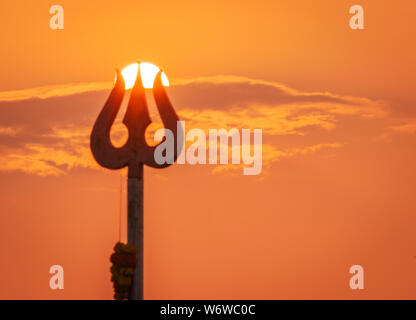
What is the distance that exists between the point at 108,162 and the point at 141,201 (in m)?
0.98

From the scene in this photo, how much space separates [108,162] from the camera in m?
15.7

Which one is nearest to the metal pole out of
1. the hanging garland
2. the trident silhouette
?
the trident silhouette

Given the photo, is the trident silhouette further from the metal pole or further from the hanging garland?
the hanging garland

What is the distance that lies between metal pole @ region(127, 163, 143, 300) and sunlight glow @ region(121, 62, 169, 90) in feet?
5.26

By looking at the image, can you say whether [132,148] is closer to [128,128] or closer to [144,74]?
[128,128]

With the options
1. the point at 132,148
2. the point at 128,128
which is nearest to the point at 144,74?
the point at 128,128

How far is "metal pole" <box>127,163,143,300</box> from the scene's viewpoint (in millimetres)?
15477

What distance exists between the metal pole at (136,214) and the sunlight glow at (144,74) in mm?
1604

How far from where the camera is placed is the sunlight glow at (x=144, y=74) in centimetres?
1590

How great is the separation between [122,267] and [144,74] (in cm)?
374

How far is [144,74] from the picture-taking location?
15.9 metres
